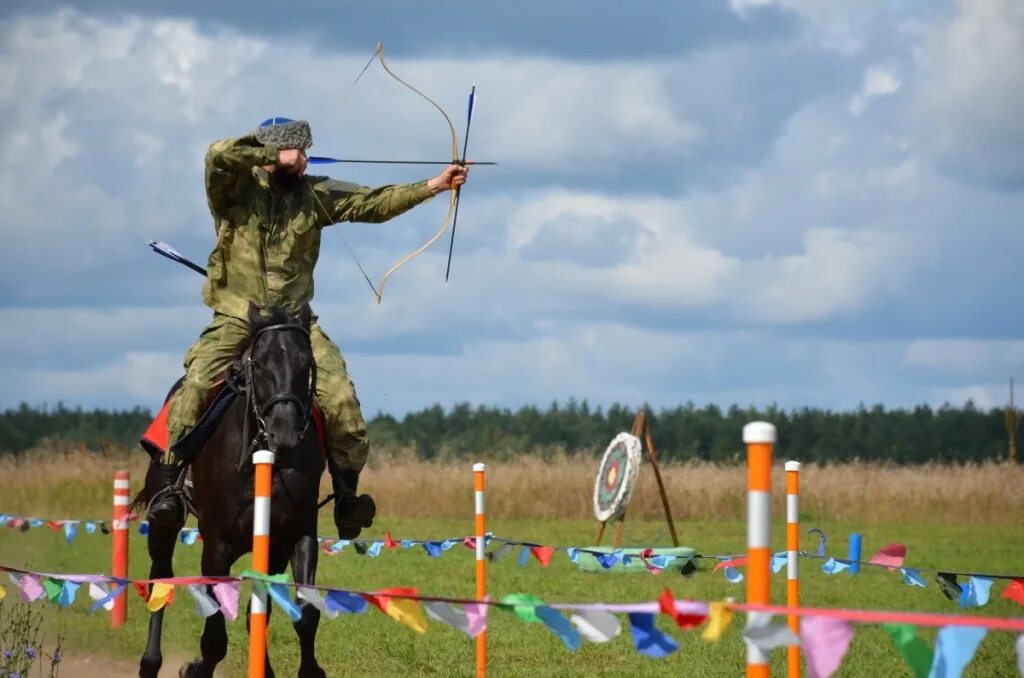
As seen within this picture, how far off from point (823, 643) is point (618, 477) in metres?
19.8

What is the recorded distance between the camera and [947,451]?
9006 centimetres

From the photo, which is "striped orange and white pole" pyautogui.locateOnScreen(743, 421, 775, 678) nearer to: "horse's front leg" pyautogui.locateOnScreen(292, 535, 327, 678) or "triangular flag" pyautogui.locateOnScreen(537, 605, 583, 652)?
"triangular flag" pyautogui.locateOnScreen(537, 605, 583, 652)

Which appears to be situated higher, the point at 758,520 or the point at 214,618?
the point at 758,520

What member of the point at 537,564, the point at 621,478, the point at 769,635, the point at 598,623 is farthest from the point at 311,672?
the point at 621,478

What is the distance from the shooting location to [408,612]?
5891 mm

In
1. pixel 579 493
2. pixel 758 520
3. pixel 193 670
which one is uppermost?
pixel 758 520

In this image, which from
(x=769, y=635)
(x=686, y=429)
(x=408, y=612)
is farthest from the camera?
(x=686, y=429)

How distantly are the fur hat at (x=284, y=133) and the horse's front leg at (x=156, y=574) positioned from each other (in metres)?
2.88

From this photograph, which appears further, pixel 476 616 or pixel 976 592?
pixel 976 592

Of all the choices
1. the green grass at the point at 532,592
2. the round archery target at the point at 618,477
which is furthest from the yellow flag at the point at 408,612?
the round archery target at the point at 618,477

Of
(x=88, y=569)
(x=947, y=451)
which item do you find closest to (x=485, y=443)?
(x=947, y=451)

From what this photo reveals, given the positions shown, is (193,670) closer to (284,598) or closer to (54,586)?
(54,586)

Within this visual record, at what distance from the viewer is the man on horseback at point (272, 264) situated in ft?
30.3

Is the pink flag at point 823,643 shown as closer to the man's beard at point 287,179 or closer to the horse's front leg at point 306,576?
the horse's front leg at point 306,576
